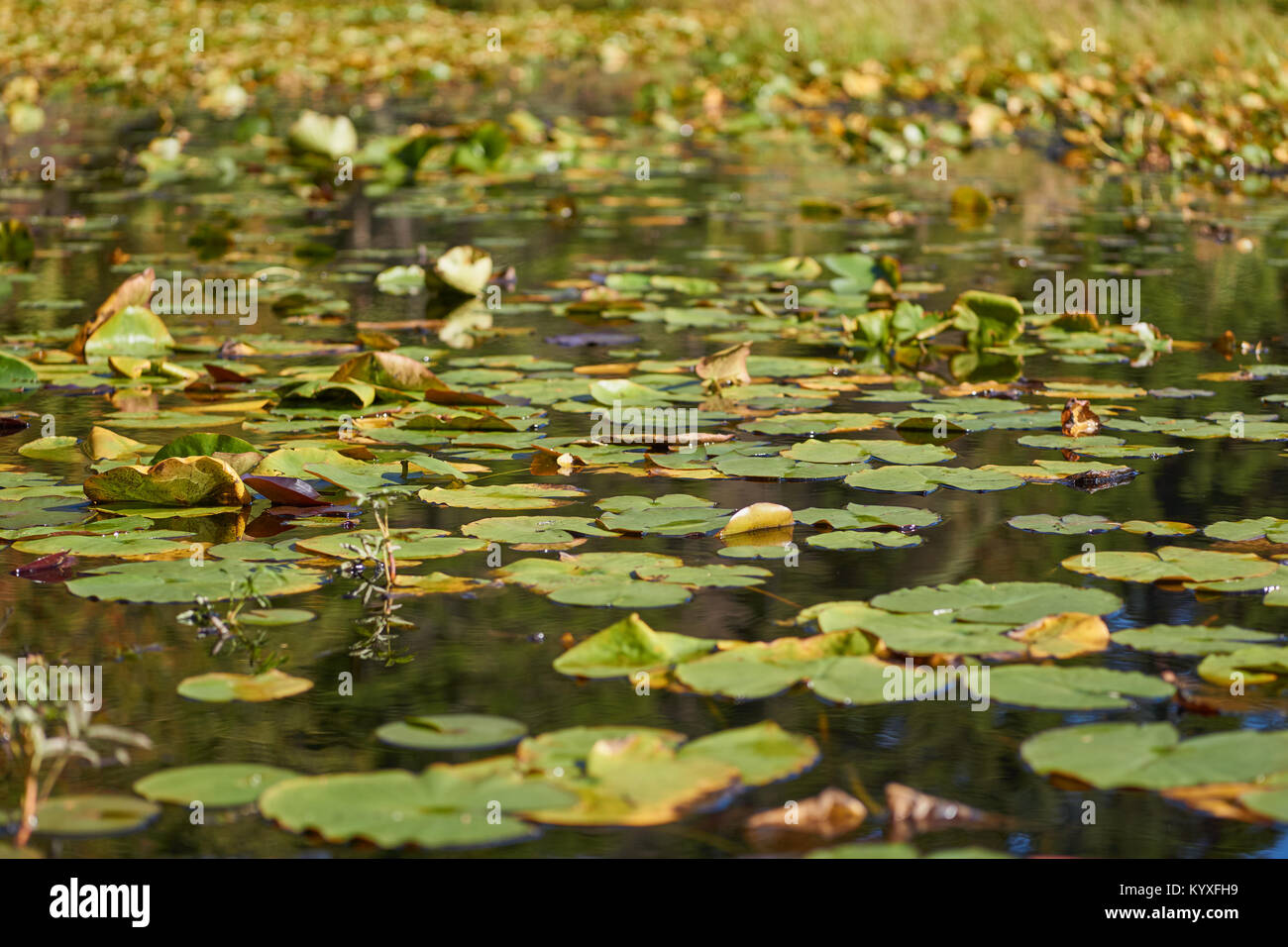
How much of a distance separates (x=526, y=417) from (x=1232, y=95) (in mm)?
7707

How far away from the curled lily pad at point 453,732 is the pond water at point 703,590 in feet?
0.09

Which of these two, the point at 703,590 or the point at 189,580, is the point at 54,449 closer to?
the point at 189,580

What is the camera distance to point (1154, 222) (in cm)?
768

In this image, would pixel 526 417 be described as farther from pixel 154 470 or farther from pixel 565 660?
pixel 565 660

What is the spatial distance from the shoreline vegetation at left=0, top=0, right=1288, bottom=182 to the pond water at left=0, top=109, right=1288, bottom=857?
3.12 m

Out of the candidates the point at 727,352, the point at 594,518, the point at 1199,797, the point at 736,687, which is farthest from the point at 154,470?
the point at 1199,797

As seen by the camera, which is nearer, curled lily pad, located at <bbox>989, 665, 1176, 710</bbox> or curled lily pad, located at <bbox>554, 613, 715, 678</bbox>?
curled lily pad, located at <bbox>989, 665, 1176, 710</bbox>

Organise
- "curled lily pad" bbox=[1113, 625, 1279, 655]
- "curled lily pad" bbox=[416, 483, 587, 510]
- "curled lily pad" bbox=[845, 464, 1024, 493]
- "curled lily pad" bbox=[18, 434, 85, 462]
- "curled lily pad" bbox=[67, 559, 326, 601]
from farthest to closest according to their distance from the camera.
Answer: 1. "curled lily pad" bbox=[18, 434, 85, 462]
2. "curled lily pad" bbox=[845, 464, 1024, 493]
3. "curled lily pad" bbox=[416, 483, 587, 510]
4. "curled lily pad" bbox=[67, 559, 326, 601]
5. "curled lily pad" bbox=[1113, 625, 1279, 655]

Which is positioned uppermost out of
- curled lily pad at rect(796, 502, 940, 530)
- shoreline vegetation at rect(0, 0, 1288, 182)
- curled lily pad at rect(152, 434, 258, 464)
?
shoreline vegetation at rect(0, 0, 1288, 182)

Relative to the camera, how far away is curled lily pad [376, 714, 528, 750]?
6.57 ft

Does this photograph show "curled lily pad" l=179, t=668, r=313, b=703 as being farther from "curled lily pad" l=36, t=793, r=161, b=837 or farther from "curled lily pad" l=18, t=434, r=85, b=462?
"curled lily pad" l=18, t=434, r=85, b=462

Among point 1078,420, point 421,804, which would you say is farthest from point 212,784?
point 1078,420

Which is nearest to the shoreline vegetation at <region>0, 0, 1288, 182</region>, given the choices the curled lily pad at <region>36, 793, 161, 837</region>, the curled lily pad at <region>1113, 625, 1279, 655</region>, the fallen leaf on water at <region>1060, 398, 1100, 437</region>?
the fallen leaf on water at <region>1060, 398, 1100, 437</region>

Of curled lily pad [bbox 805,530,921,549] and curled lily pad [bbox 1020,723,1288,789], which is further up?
curled lily pad [bbox 805,530,921,549]
